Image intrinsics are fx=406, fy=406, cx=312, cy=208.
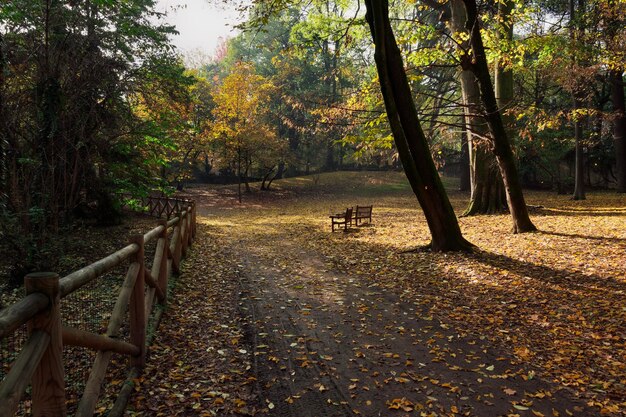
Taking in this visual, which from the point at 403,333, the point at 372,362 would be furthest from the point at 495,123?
the point at 372,362

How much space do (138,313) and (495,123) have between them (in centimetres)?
965

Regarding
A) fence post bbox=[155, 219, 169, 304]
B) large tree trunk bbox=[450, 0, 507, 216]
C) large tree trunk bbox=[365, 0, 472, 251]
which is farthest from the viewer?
large tree trunk bbox=[450, 0, 507, 216]

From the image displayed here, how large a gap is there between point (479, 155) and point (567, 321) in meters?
11.3

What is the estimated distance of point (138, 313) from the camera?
4.35 metres

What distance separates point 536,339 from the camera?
5.27 metres

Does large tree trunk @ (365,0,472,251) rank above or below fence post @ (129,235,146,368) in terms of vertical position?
above

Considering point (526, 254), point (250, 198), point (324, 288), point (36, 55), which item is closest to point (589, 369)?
point (324, 288)

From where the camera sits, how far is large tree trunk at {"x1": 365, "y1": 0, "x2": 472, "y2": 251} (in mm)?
9289

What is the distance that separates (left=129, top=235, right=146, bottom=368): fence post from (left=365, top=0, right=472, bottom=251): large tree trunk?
22.5 feet

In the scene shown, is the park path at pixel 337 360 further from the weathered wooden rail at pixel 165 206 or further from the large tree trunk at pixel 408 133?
the weathered wooden rail at pixel 165 206

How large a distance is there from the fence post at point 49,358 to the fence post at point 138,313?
1911 mm

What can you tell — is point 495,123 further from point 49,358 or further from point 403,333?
point 49,358

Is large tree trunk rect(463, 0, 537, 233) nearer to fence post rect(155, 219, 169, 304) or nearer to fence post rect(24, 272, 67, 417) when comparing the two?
fence post rect(155, 219, 169, 304)

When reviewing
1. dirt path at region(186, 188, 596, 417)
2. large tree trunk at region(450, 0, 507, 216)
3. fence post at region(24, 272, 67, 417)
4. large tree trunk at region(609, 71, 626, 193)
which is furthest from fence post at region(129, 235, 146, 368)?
large tree trunk at region(609, 71, 626, 193)
